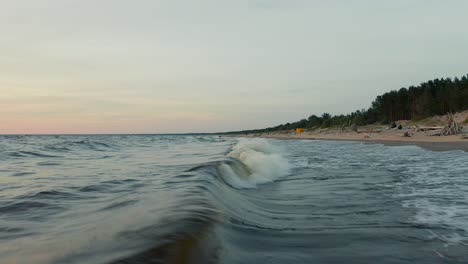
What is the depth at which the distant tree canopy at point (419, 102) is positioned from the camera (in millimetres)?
56362

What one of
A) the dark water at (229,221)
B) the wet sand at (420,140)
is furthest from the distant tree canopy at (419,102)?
the dark water at (229,221)

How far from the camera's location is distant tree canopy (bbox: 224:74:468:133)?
5636 centimetres

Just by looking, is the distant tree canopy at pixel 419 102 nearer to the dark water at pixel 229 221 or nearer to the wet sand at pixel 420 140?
the wet sand at pixel 420 140

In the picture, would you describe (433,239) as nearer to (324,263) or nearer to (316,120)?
(324,263)

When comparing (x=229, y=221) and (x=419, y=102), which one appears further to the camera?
(x=419, y=102)

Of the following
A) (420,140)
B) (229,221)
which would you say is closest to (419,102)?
(420,140)

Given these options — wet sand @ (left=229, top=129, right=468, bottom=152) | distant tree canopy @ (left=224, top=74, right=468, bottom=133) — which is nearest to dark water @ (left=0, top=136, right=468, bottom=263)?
wet sand @ (left=229, top=129, right=468, bottom=152)

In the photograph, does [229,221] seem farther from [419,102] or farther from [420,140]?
[419,102]

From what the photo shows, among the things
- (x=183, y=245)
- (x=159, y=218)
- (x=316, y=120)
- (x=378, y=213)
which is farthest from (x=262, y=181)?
(x=316, y=120)

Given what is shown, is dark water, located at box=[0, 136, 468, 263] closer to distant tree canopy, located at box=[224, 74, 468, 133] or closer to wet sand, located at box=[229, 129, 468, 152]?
wet sand, located at box=[229, 129, 468, 152]

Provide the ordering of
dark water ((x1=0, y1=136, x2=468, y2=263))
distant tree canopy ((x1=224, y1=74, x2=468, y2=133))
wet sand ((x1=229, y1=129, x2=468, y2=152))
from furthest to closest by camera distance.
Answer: distant tree canopy ((x1=224, y1=74, x2=468, y2=133))
wet sand ((x1=229, y1=129, x2=468, y2=152))
dark water ((x1=0, y1=136, x2=468, y2=263))

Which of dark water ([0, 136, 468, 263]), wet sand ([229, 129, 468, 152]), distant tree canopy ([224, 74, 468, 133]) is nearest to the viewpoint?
dark water ([0, 136, 468, 263])

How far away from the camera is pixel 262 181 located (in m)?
11.0

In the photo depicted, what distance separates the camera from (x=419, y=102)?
62.9m
